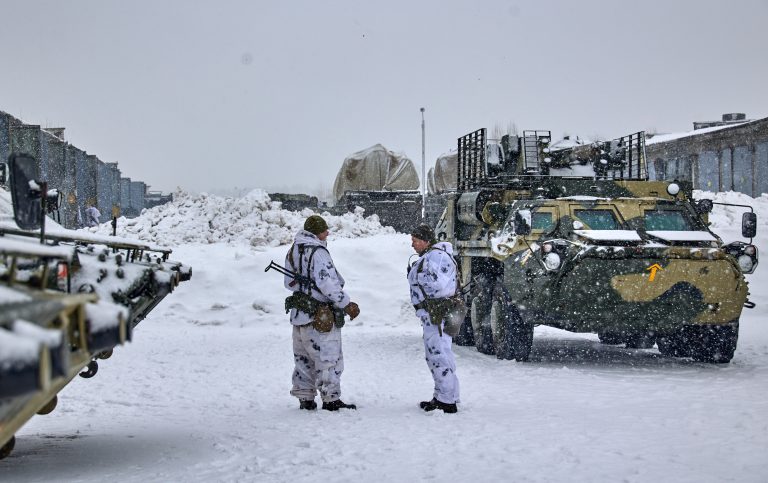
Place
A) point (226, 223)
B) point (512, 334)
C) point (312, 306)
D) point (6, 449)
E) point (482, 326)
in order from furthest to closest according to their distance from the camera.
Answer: point (226, 223) < point (482, 326) < point (512, 334) < point (312, 306) < point (6, 449)

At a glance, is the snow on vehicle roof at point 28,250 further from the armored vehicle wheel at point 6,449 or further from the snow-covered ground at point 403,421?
the armored vehicle wheel at point 6,449

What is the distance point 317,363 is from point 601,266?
12.3ft

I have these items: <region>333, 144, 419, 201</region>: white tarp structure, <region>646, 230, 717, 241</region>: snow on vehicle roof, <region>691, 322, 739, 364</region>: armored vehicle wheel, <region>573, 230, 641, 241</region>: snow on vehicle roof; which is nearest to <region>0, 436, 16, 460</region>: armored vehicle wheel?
<region>573, 230, 641, 241</region>: snow on vehicle roof

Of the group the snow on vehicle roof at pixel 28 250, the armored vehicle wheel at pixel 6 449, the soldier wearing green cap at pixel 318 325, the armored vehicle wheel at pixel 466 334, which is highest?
the snow on vehicle roof at pixel 28 250

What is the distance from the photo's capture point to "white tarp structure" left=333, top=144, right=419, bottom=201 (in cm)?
3372

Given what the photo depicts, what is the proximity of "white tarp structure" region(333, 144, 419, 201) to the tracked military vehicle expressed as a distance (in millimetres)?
20187

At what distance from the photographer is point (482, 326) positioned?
1252 centimetres

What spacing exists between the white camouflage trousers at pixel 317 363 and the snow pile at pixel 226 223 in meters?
15.1

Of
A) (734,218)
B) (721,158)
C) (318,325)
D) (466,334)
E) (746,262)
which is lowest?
(466,334)

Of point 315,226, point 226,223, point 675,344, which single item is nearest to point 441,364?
point 315,226

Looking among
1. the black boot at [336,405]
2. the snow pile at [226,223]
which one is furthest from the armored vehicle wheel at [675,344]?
the snow pile at [226,223]

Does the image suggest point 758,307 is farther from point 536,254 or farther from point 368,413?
point 368,413

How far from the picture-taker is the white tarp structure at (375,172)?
3372 cm

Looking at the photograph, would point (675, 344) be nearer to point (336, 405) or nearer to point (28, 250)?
point (336, 405)
